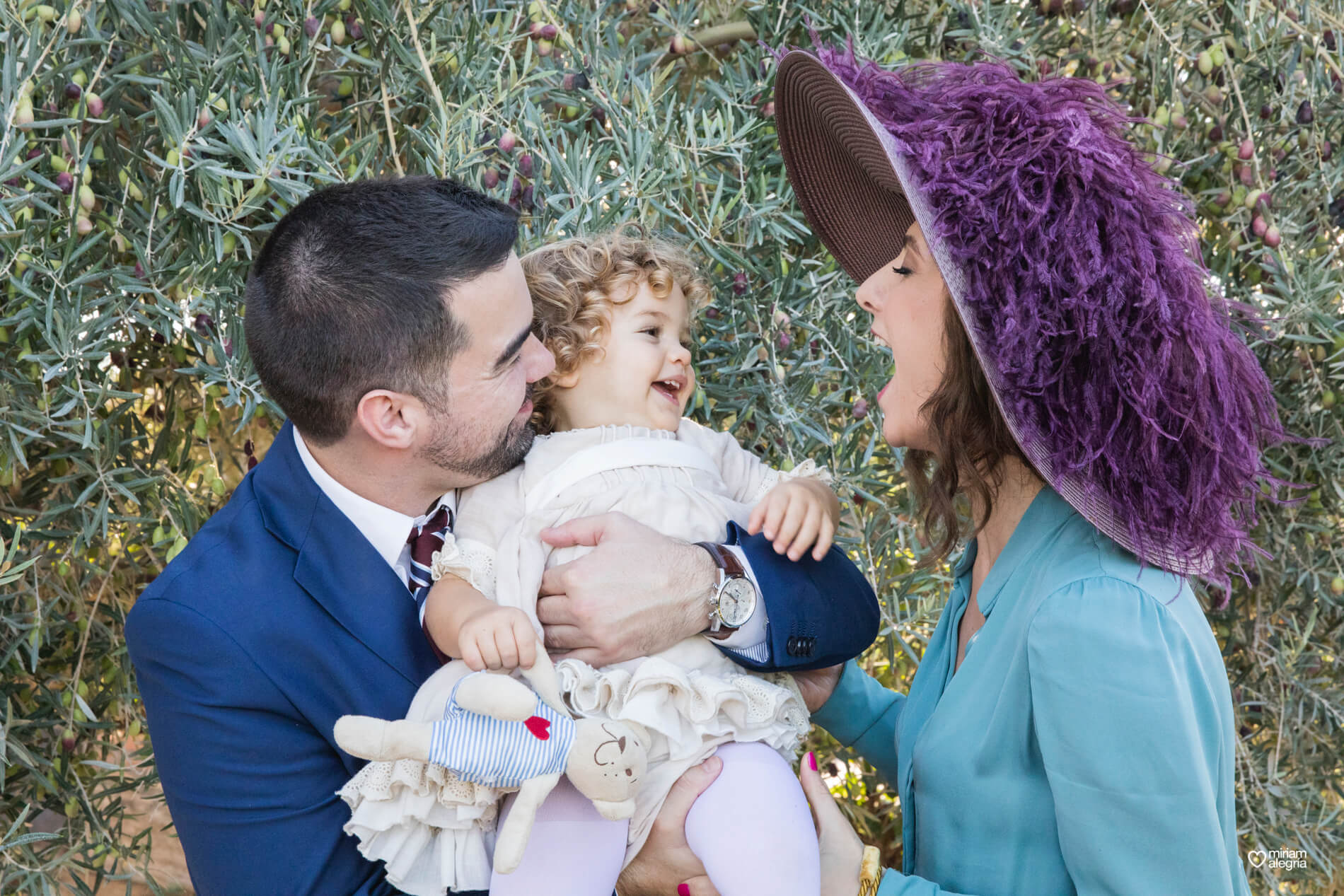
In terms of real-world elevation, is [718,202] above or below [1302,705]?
above

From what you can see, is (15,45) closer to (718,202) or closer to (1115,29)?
(718,202)

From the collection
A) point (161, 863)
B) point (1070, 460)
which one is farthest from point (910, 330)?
point (161, 863)

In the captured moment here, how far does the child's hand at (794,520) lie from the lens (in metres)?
1.84

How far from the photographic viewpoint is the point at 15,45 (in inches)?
81.2

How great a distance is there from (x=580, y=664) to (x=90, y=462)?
1.32m

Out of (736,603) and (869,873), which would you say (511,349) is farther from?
(869,873)

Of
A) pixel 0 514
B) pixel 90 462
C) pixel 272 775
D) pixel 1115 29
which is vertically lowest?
pixel 0 514

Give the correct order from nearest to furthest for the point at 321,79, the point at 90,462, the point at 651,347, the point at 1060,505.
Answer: the point at 1060,505 < the point at 651,347 < the point at 90,462 < the point at 321,79

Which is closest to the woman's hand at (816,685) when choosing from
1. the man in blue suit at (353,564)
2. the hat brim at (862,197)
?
the man in blue suit at (353,564)

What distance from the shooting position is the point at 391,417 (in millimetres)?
1821

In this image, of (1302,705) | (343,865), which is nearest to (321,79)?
(343,865)

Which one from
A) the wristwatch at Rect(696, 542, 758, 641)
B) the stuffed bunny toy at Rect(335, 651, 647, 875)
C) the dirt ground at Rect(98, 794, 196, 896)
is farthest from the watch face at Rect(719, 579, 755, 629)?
the dirt ground at Rect(98, 794, 196, 896)

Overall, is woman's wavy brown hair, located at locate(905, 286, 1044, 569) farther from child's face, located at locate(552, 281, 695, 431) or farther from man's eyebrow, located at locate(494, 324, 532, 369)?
man's eyebrow, located at locate(494, 324, 532, 369)

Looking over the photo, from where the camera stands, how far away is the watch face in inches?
69.2
